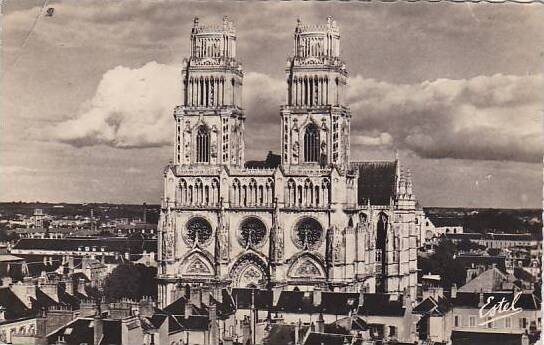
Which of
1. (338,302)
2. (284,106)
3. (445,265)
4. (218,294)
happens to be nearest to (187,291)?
(218,294)

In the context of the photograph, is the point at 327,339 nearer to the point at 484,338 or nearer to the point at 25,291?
the point at 484,338

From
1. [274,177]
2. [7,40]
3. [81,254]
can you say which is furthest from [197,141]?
[7,40]

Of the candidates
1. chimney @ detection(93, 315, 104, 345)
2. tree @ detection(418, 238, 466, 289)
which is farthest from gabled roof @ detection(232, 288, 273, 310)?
chimney @ detection(93, 315, 104, 345)

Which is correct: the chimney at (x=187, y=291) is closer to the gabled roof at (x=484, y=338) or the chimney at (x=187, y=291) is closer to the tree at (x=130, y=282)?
the tree at (x=130, y=282)

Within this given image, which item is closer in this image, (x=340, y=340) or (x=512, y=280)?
(x=340, y=340)

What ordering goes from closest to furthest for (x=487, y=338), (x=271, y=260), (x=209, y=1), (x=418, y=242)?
(x=487, y=338) < (x=209, y=1) < (x=271, y=260) < (x=418, y=242)

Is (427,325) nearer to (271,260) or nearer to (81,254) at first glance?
(271,260)

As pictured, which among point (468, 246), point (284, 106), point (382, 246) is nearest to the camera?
point (284, 106)
